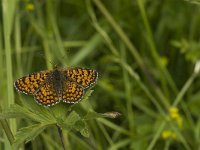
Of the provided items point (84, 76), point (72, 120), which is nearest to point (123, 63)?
point (84, 76)

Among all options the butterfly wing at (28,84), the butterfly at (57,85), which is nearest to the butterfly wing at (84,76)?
the butterfly at (57,85)

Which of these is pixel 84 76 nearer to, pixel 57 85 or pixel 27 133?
pixel 57 85

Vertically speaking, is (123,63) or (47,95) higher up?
(47,95)

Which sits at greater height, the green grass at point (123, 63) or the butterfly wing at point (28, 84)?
the butterfly wing at point (28, 84)

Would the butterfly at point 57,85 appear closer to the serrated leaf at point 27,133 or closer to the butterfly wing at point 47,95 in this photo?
the butterfly wing at point 47,95

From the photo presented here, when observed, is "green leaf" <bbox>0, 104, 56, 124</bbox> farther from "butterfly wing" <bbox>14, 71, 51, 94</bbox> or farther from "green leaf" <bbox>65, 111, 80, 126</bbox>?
"butterfly wing" <bbox>14, 71, 51, 94</bbox>

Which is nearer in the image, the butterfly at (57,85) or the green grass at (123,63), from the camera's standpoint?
the butterfly at (57,85)
